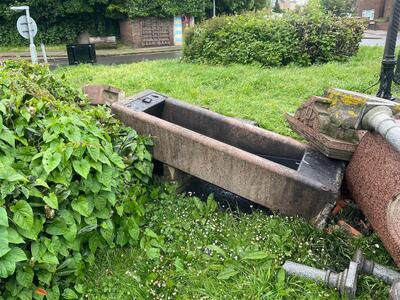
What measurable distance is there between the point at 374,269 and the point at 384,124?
105 cm

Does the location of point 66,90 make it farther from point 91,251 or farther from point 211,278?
point 211,278

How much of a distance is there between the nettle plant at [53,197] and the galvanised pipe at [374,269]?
174 centimetres

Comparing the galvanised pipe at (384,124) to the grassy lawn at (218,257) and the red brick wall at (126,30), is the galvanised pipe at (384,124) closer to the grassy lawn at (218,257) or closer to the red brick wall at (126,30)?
the grassy lawn at (218,257)

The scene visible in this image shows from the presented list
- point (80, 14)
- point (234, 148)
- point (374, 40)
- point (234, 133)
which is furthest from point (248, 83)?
point (80, 14)

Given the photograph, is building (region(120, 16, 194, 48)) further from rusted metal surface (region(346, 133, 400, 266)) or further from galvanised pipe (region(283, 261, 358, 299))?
galvanised pipe (region(283, 261, 358, 299))

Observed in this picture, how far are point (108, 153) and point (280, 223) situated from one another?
1573mm

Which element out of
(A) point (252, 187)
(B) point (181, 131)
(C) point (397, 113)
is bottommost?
(A) point (252, 187)

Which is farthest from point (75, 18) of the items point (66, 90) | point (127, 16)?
point (66, 90)

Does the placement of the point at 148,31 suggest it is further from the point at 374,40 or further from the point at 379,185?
the point at 379,185

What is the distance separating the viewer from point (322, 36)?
922cm

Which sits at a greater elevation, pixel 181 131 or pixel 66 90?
pixel 66 90

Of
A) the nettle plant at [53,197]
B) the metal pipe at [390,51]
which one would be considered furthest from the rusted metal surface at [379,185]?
the metal pipe at [390,51]

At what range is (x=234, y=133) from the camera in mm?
4223

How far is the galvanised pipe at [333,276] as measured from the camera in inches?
97.3
